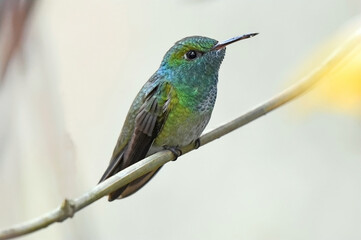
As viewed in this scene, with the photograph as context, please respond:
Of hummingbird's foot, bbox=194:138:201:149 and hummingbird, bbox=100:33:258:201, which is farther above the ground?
hummingbird, bbox=100:33:258:201

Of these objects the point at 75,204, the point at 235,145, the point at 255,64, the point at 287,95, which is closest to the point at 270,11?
the point at 255,64

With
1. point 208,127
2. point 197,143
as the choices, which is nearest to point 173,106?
point 197,143

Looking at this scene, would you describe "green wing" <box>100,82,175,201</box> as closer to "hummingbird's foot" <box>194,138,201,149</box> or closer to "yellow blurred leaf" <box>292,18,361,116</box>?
"hummingbird's foot" <box>194,138,201,149</box>

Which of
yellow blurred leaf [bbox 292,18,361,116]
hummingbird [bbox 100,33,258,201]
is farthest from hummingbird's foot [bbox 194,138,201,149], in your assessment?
yellow blurred leaf [bbox 292,18,361,116]

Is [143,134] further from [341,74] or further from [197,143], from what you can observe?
[341,74]

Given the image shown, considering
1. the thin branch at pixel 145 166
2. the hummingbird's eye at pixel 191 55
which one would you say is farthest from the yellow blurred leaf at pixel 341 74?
the hummingbird's eye at pixel 191 55

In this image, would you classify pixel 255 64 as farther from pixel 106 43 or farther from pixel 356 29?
pixel 356 29
